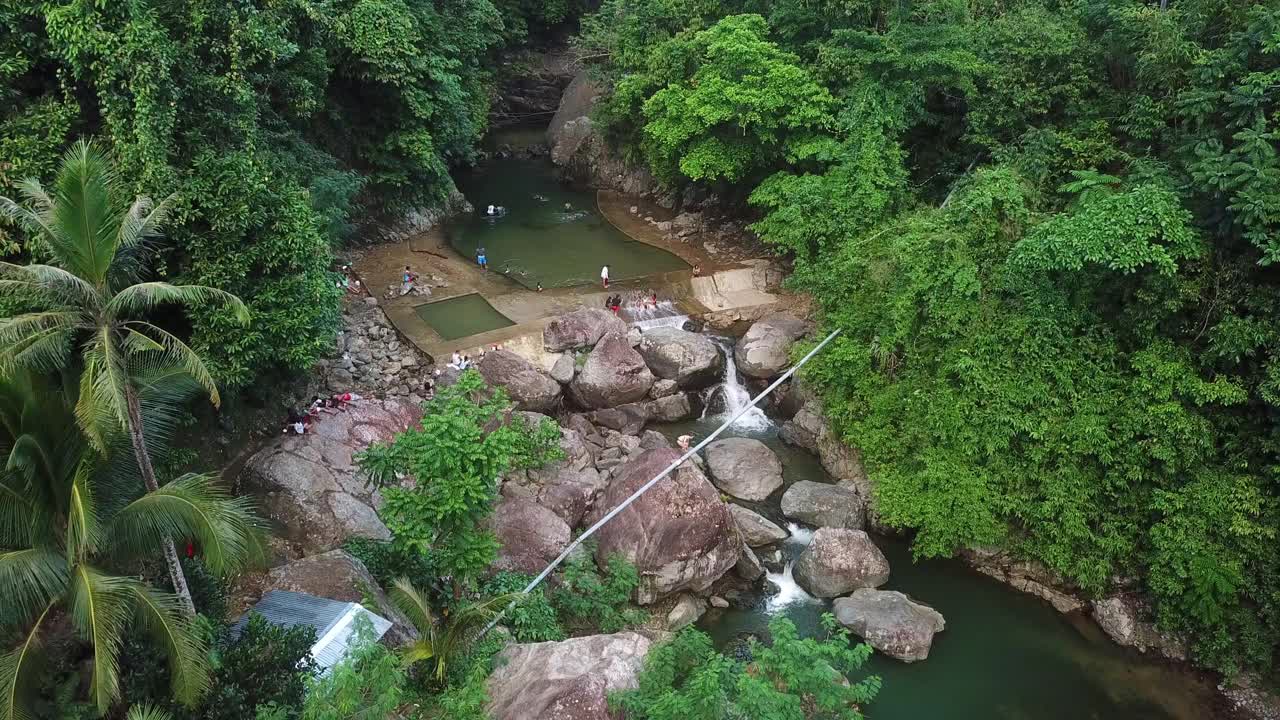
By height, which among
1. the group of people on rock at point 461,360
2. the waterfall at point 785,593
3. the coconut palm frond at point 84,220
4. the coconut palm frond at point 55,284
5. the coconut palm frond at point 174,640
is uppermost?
the coconut palm frond at point 84,220

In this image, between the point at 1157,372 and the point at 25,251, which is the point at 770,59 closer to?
the point at 1157,372

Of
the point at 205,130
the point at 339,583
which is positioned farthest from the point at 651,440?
the point at 205,130

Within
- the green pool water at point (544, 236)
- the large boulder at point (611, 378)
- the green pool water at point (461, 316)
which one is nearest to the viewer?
the large boulder at point (611, 378)

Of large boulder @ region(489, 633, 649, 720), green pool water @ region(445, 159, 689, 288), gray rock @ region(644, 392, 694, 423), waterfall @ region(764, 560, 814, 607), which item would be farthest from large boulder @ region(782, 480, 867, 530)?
green pool water @ region(445, 159, 689, 288)

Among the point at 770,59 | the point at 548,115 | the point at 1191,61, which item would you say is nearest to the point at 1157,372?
the point at 1191,61

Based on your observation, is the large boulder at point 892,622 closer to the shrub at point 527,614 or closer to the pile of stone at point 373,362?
the shrub at point 527,614

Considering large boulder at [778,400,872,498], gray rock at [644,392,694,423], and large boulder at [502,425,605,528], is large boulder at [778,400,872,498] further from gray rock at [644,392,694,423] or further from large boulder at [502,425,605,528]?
large boulder at [502,425,605,528]

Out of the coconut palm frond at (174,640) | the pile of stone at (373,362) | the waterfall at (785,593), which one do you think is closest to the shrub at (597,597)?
the waterfall at (785,593)
